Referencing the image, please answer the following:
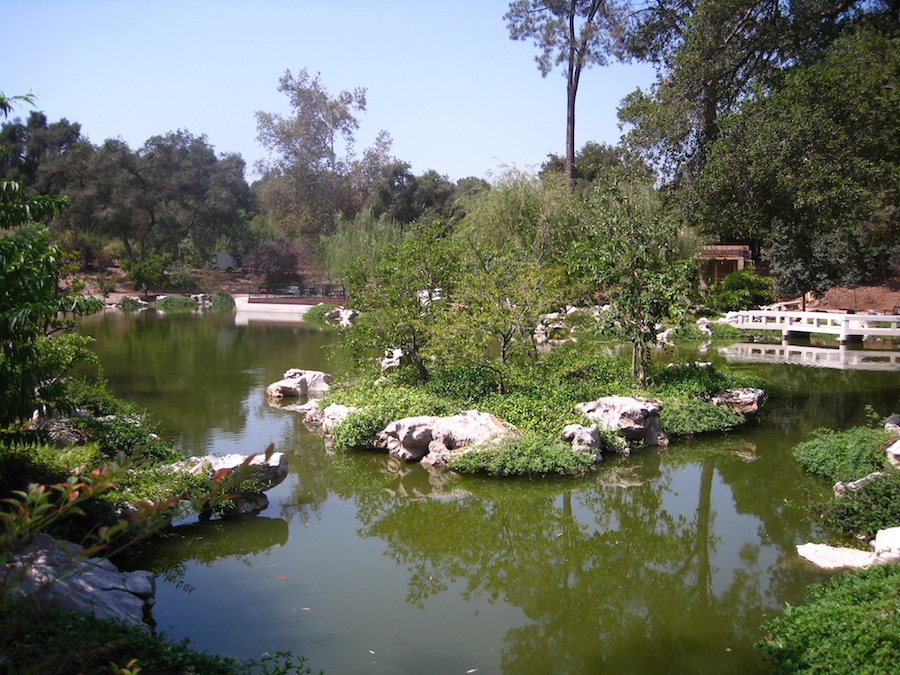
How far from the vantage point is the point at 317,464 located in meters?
8.79

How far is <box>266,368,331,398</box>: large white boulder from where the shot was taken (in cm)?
1287

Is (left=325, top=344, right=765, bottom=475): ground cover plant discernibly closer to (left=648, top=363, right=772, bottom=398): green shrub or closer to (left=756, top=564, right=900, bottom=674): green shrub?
(left=648, top=363, right=772, bottom=398): green shrub

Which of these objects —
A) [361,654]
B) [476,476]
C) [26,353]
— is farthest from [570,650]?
[26,353]

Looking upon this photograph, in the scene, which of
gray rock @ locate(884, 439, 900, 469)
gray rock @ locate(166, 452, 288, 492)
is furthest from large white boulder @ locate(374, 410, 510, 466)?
gray rock @ locate(884, 439, 900, 469)

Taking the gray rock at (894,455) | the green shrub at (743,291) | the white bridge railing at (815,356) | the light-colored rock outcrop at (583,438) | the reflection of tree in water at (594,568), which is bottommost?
the reflection of tree in water at (594,568)

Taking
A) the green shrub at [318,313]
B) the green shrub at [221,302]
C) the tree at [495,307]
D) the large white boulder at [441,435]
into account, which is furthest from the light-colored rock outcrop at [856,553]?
the green shrub at [221,302]

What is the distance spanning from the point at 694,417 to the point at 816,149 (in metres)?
3.87

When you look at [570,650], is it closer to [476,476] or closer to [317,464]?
[476,476]

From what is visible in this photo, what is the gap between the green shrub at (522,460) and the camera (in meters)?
8.00

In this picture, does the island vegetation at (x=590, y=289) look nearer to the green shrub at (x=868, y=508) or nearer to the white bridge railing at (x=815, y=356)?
the green shrub at (x=868, y=508)

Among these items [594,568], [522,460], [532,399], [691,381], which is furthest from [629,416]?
[594,568]

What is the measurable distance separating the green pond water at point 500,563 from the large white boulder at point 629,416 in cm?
31

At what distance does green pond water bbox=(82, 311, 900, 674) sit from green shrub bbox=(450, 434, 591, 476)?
0.17 m

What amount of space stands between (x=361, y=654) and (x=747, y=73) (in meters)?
10.8
